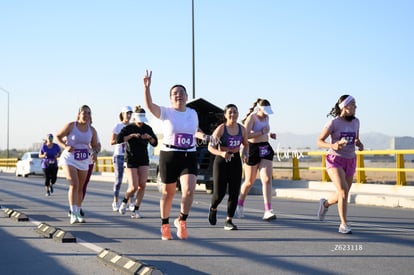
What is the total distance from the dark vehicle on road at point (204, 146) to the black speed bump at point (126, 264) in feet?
42.6

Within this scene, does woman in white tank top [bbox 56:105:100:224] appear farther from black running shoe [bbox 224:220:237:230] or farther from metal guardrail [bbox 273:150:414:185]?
metal guardrail [bbox 273:150:414:185]

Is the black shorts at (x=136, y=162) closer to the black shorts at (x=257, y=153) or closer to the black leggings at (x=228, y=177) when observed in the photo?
the black shorts at (x=257, y=153)

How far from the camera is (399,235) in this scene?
31.0ft

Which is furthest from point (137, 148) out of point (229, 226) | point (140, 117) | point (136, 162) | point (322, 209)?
point (322, 209)

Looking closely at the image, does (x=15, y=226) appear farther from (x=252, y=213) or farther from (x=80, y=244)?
(x=252, y=213)

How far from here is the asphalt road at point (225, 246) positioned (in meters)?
6.85

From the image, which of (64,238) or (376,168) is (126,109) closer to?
(64,238)

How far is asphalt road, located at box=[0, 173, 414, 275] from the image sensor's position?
685 cm

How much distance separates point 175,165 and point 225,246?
1.25m

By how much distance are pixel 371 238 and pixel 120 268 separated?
3.88 metres

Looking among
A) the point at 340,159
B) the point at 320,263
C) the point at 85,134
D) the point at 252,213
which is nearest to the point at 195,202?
the point at 252,213

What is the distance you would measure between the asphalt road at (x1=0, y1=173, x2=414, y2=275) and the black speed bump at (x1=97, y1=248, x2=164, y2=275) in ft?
0.24

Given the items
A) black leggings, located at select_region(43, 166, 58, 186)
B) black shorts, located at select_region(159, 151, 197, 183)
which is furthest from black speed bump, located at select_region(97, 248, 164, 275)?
black leggings, located at select_region(43, 166, 58, 186)

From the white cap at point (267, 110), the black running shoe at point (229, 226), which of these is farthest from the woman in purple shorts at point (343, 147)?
the white cap at point (267, 110)
